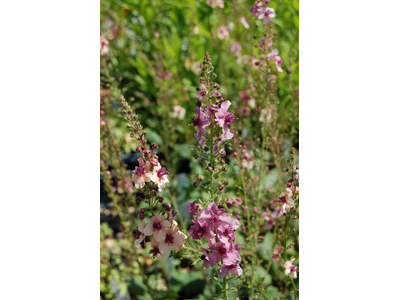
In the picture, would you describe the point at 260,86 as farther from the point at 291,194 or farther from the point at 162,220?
the point at 162,220

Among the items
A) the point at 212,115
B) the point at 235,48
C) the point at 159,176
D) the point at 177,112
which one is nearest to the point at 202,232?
the point at 159,176

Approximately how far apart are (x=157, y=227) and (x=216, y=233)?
142 millimetres

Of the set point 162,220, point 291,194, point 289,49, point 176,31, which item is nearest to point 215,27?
point 289,49

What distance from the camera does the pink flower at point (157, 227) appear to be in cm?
87

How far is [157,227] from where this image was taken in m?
0.87

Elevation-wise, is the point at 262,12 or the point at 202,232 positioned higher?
the point at 262,12

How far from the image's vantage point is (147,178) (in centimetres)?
85

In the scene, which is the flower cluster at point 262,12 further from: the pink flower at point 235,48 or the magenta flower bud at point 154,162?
the pink flower at point 235,48

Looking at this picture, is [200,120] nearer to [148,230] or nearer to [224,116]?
[224,116]

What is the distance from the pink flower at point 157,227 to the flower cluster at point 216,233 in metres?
0.08

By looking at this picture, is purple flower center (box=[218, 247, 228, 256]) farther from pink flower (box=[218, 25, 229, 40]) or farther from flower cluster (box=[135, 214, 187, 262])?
pink flower (box=[218, 25, 229, 40])

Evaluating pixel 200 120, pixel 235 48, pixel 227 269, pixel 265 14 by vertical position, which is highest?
pixel 235 48

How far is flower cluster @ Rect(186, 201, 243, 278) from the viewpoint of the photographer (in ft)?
2.67

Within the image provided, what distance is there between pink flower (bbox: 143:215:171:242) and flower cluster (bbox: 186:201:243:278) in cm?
8
